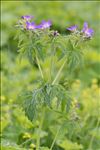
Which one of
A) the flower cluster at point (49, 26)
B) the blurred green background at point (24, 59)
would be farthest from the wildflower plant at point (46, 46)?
the blurred green background at point (24, 59)

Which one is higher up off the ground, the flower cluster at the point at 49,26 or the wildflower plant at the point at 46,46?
the flower cluster at the point at 49,26

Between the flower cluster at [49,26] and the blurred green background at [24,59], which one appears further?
the blurred green background at [24,59]

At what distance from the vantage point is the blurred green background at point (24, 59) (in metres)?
3.82

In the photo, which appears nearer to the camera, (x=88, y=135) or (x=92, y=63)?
(x=88, y=135)

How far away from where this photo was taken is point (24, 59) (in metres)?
4.86

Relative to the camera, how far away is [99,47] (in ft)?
20.2

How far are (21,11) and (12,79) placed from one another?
2312 mm

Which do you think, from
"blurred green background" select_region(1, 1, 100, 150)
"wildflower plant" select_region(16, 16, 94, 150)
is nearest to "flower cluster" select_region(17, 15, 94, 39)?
"wildflower plant" select_region(16, 16, 94, 150)

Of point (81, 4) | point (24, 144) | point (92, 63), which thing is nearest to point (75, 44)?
point (24, 144)

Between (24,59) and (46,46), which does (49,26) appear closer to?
(46,46)

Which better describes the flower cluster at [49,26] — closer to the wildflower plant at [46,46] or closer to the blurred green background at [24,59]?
the wildflower plant at [46,46]

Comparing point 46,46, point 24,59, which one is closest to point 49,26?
point 46,46

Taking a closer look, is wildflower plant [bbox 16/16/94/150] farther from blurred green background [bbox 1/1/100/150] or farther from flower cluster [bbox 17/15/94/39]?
blurred green background [bbox 1/1/100/150]

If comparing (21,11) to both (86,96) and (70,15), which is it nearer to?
(70,15)
